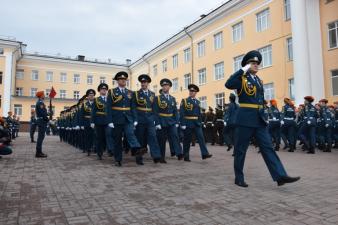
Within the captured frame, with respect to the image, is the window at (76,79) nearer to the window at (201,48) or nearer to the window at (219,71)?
A: the window at (201,48)

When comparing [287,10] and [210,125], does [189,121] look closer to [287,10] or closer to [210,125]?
[210,125]

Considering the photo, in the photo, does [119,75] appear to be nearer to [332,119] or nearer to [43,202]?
[43,202]

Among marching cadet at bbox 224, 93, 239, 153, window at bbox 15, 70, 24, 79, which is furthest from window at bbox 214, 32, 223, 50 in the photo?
window at bbox 15, 70, 24, 79

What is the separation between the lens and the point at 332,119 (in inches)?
476

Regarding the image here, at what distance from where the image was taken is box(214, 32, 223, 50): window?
28.6 metres

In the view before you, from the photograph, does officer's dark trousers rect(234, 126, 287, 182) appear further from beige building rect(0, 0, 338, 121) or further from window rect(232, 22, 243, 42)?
window rect(232, 22, 243, 42)

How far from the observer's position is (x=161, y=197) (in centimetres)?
442

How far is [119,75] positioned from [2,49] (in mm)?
41841

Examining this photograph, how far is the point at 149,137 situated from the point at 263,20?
19.0 m

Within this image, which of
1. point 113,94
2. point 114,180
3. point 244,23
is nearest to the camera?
point 114,180

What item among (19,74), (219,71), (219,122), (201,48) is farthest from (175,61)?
(19,74)

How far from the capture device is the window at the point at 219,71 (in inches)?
1115

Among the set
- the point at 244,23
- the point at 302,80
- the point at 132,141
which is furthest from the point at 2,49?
the point at 132,141

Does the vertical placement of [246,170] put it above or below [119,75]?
below
